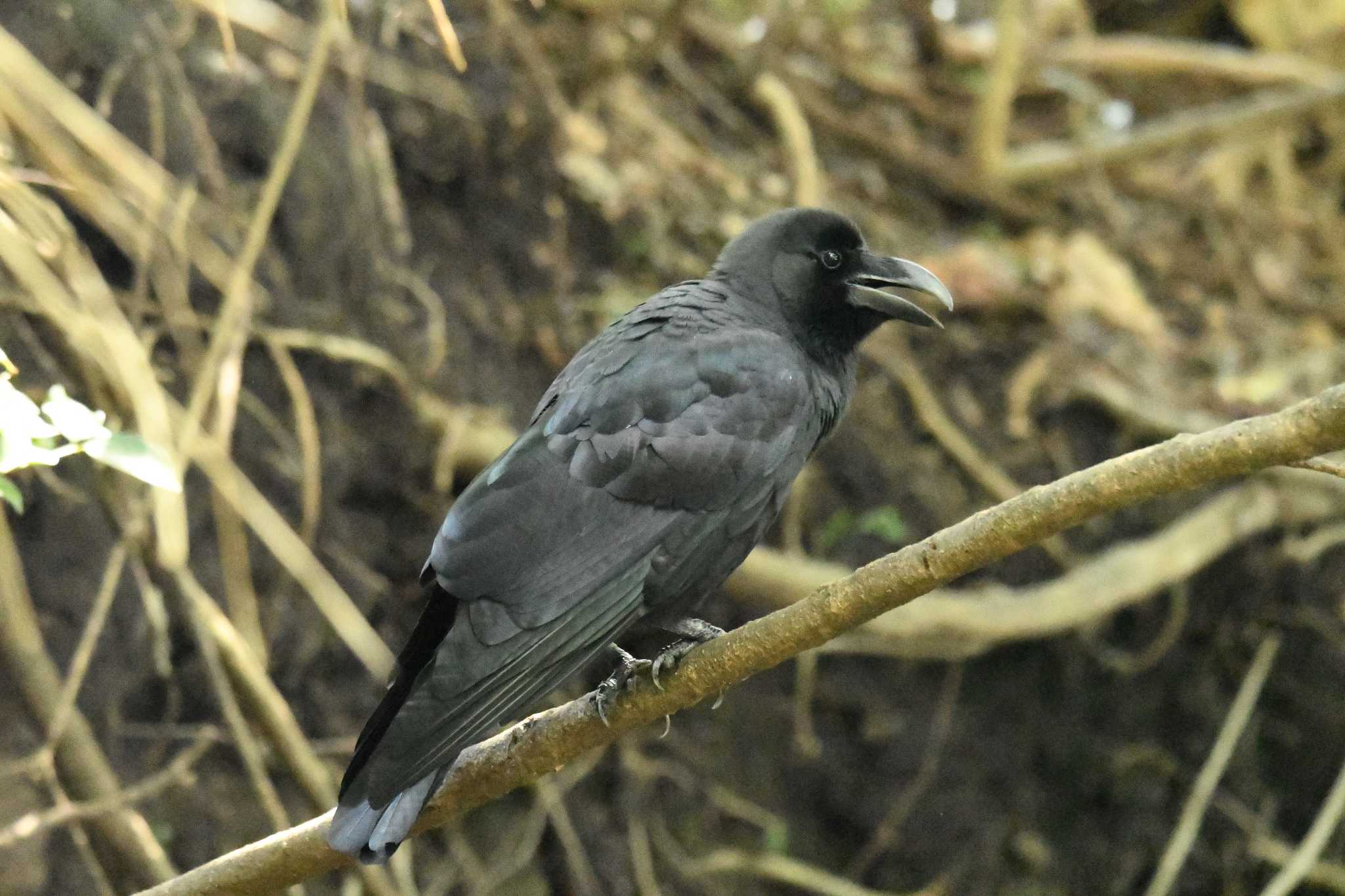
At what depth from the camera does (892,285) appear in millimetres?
3236

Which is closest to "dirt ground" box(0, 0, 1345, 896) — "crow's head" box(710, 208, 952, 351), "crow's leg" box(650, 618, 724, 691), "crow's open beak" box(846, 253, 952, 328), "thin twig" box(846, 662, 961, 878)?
"thin twig" box(846, 662, 961, 878)

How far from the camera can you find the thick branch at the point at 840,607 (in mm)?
1799

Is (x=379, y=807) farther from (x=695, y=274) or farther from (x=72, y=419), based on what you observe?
(x=695, y=274)

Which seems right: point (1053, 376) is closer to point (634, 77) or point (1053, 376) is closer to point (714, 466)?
point (634, 77)

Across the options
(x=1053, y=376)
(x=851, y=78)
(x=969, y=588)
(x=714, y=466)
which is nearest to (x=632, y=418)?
(x=714, y=466)

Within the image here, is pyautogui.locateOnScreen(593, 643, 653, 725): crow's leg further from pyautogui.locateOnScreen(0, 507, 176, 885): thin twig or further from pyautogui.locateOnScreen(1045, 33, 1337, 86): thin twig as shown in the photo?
pyautogui.locateOnScreen(1045, 33, 1337, 86): thin twig

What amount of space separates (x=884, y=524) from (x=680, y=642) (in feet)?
6.84

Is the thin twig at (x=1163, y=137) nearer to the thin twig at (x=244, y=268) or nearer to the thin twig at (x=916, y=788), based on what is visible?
the thin twig at (x=916, y=788)

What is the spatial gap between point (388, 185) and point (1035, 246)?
2825mm

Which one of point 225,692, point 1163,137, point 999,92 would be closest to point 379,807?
point 225,692

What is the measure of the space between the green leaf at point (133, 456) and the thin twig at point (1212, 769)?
383 centimetres

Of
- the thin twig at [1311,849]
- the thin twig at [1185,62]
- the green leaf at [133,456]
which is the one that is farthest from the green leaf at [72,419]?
the thin twig at [1185,62]

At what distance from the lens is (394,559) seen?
4273 mm

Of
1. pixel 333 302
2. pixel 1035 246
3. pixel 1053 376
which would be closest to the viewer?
pixel 333 302
